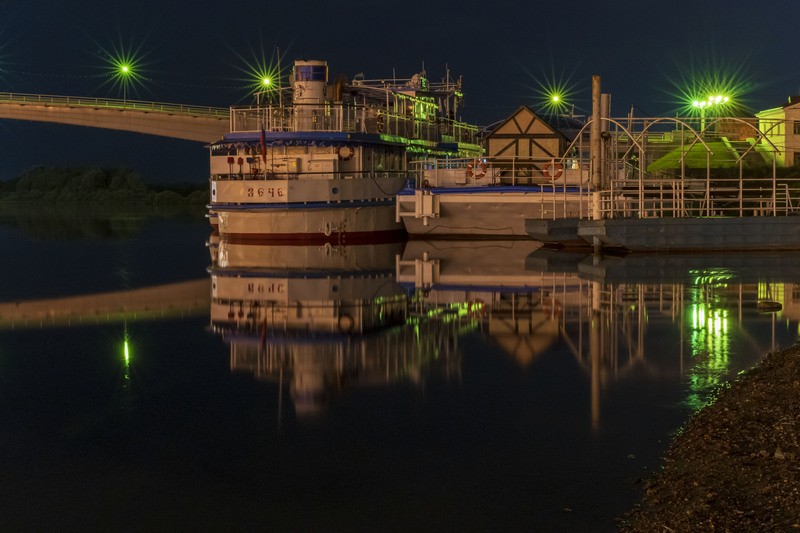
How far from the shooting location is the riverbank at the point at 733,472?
6.35m

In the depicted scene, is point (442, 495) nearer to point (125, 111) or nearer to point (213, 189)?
point (213, 189)

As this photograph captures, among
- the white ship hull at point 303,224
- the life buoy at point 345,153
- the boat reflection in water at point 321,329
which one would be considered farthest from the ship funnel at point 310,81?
the boat reflection in water at point 321,329

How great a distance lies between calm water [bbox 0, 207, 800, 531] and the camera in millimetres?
7109

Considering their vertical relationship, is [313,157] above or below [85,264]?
above

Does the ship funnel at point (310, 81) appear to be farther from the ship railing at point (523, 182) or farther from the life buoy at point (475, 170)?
the life buoy at point (475, 170)

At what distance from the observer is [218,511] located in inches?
273

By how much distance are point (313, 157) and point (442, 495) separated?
29721 mm

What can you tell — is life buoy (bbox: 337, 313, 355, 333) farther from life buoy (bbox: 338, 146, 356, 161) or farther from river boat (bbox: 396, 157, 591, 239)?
life buoy (bbox: 338, 146, 356, 161)

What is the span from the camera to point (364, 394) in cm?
1036

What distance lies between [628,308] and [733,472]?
9517 mm

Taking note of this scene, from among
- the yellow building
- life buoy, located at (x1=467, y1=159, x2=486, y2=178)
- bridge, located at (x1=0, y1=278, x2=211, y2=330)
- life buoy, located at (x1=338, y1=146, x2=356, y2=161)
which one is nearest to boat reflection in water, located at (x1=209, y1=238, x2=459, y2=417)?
bridge, located at (x1=0, y1=278, x2=211, y2=330)

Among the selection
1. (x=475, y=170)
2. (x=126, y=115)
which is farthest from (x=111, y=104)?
(x=475, y=170)

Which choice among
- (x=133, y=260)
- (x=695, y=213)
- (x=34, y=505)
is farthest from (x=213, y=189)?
(x=34, y=505)

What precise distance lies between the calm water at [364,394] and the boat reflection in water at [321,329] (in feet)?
0.21
